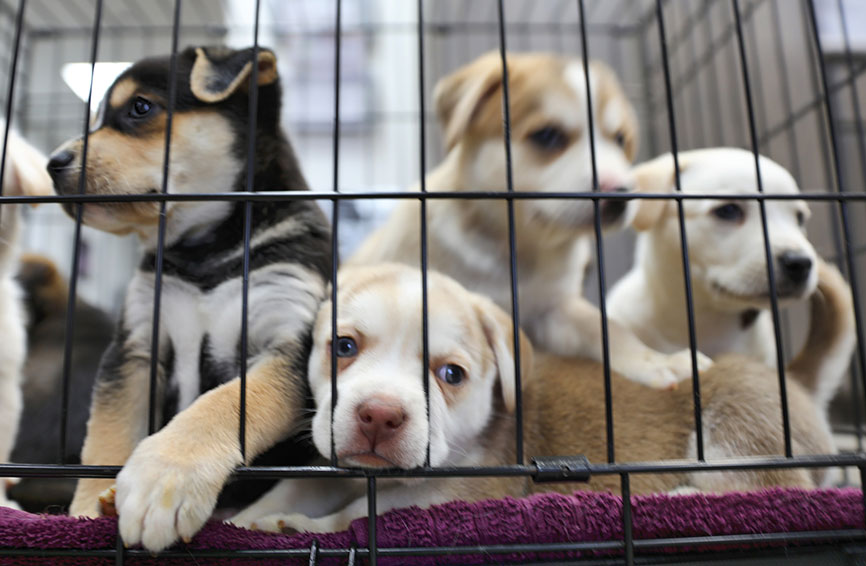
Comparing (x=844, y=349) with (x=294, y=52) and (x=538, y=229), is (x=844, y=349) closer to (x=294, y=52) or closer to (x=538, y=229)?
(x=538, y=229)

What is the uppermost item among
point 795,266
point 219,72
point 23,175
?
point 219,72

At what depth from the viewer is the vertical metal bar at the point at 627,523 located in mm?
914

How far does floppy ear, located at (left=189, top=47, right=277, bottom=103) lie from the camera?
1.21 meters

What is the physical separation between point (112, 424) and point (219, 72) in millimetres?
701

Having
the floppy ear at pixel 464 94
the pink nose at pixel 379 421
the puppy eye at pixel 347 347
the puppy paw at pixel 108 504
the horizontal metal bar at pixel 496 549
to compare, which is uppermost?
the floppy ear at pixel 464 94

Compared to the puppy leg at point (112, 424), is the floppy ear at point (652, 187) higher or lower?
higher

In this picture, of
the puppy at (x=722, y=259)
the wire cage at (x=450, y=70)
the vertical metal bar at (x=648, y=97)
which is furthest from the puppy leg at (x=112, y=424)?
the vertical metal bar at (x=648, y=97)

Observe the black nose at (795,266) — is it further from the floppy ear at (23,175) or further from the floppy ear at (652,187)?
the floppy ear at (23,175)

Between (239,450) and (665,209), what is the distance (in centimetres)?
132

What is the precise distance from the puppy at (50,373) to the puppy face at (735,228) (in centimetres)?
155

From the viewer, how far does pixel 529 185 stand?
1.59 metres

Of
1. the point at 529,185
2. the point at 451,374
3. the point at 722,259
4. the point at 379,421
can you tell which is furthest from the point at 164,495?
the point at 722,259

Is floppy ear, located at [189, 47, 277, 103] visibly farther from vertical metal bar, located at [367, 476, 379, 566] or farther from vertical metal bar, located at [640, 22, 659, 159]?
vertical metal bar, located at [640, 22, 659, 159]

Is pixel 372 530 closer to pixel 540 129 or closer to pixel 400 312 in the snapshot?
pixel 400 312
